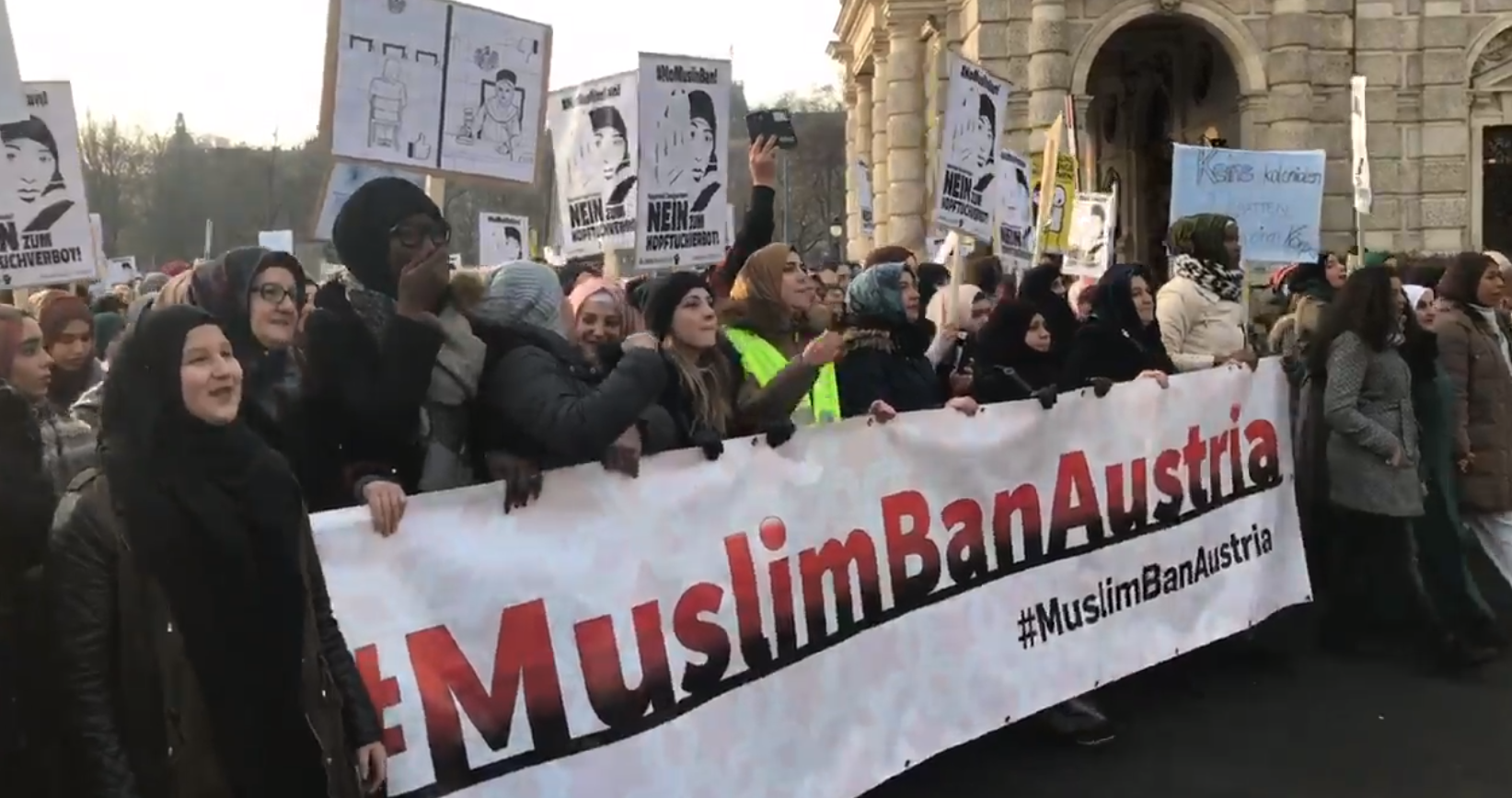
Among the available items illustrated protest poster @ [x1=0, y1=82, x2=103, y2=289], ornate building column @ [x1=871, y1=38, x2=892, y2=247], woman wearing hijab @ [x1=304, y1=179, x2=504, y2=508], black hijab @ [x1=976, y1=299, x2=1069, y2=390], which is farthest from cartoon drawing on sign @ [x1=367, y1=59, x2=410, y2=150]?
ornate building column @ [x1=871, y1=38, x2=892, y2=247]

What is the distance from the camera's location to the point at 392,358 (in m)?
3.50

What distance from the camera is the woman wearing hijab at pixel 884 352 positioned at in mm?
5492

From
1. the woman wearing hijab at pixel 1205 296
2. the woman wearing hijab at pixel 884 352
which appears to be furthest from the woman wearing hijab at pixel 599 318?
the woman wearing hijab at pixel 1205 296

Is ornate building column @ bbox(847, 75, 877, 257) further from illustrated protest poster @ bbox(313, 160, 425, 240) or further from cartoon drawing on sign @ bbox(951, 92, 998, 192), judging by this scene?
illustrated protest poster @ bbox(313, 160, 425, 240)

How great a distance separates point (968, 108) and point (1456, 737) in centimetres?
408

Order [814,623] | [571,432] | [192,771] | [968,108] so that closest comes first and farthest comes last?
[192,771]
[571,432]
[814,623]
[968,108]

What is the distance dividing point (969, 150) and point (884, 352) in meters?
2.90

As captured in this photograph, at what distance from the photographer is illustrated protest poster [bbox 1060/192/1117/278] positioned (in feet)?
39.9

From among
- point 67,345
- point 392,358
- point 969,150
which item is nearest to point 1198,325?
point 969,150

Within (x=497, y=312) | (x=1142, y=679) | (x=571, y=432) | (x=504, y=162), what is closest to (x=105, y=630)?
(x=571, y=432)

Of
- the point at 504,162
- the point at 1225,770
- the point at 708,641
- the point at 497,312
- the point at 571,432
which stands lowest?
the point at 1225,770

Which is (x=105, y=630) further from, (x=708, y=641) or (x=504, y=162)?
(x=504, y=162)

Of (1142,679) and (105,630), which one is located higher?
(105,630)

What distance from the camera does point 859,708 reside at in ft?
15.6
